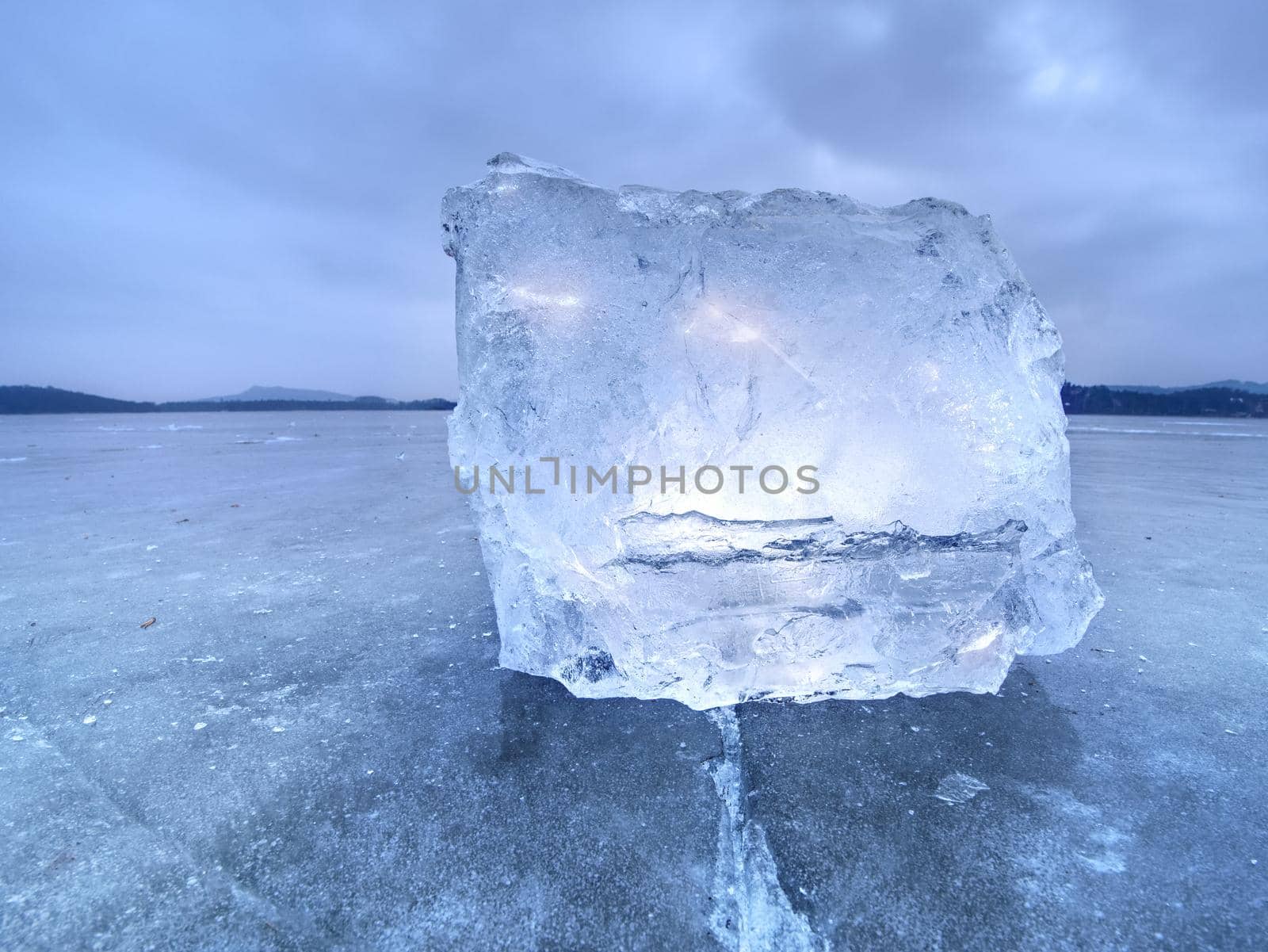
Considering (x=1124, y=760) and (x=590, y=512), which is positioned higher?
(x=590, y=512)

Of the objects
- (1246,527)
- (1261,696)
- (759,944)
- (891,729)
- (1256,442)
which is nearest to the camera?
(759,944)

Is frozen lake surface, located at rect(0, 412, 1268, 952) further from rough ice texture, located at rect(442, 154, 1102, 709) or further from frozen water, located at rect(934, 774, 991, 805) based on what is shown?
rough ice texture, located at rect(442, 154, 1102, 709)

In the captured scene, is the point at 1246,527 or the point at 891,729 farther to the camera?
the point at 1246,527

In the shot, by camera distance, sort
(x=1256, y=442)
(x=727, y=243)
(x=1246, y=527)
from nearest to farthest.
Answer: (x=727, y=243) → (x=1246, y=527) → (x=1256, y=442)

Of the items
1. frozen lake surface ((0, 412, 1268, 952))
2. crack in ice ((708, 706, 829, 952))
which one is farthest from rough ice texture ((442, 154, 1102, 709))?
crack in ice ((708, 706, 829, 952))

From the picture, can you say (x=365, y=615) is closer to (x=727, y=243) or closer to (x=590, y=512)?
(x=590, y=512)

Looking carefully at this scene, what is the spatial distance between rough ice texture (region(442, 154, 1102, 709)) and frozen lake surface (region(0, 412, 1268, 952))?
23 cm

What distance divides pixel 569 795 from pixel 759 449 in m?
1.41

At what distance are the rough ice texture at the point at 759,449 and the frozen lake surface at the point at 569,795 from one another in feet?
0.74

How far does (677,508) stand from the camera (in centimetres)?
250

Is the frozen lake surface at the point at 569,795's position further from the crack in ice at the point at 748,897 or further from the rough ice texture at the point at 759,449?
the rough ice texture at the point at 759,449

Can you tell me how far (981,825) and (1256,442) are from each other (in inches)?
1033

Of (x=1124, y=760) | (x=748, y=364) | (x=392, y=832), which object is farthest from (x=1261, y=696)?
(x=392, y=832)

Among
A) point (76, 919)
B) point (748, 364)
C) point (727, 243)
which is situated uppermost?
point (727, 243)
